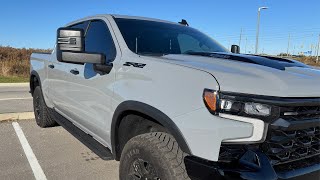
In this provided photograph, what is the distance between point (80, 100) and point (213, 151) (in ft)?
7.72

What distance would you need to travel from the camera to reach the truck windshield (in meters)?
3.77

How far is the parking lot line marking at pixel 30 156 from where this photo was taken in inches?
172

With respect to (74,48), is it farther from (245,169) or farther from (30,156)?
(30,156)

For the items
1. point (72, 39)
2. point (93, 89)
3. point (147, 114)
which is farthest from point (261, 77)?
point (93, 89)

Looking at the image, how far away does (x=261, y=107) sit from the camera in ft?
7.66

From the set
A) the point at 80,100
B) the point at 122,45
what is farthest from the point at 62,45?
the point at 80,100

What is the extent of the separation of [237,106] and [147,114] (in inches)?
31.8

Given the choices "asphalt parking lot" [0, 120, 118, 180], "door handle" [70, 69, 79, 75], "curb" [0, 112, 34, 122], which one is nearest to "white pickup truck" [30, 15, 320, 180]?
"door handle" [70, 69, 79, 75]

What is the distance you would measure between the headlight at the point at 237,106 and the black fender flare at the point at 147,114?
34 cm

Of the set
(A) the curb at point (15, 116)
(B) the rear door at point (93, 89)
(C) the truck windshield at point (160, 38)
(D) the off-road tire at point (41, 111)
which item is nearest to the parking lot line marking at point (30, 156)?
(D) the off-road tire at point (41, 111)

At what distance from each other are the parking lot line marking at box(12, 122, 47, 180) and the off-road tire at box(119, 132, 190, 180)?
1712mm

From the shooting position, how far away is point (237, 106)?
2.35 meters

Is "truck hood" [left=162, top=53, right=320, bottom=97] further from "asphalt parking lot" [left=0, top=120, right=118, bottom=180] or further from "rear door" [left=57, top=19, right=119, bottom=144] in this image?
"asphalt parking lot" [left=0, top=120, right=118, bottom=180]

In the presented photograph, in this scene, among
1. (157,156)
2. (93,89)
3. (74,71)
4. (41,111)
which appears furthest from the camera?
(41,111)
